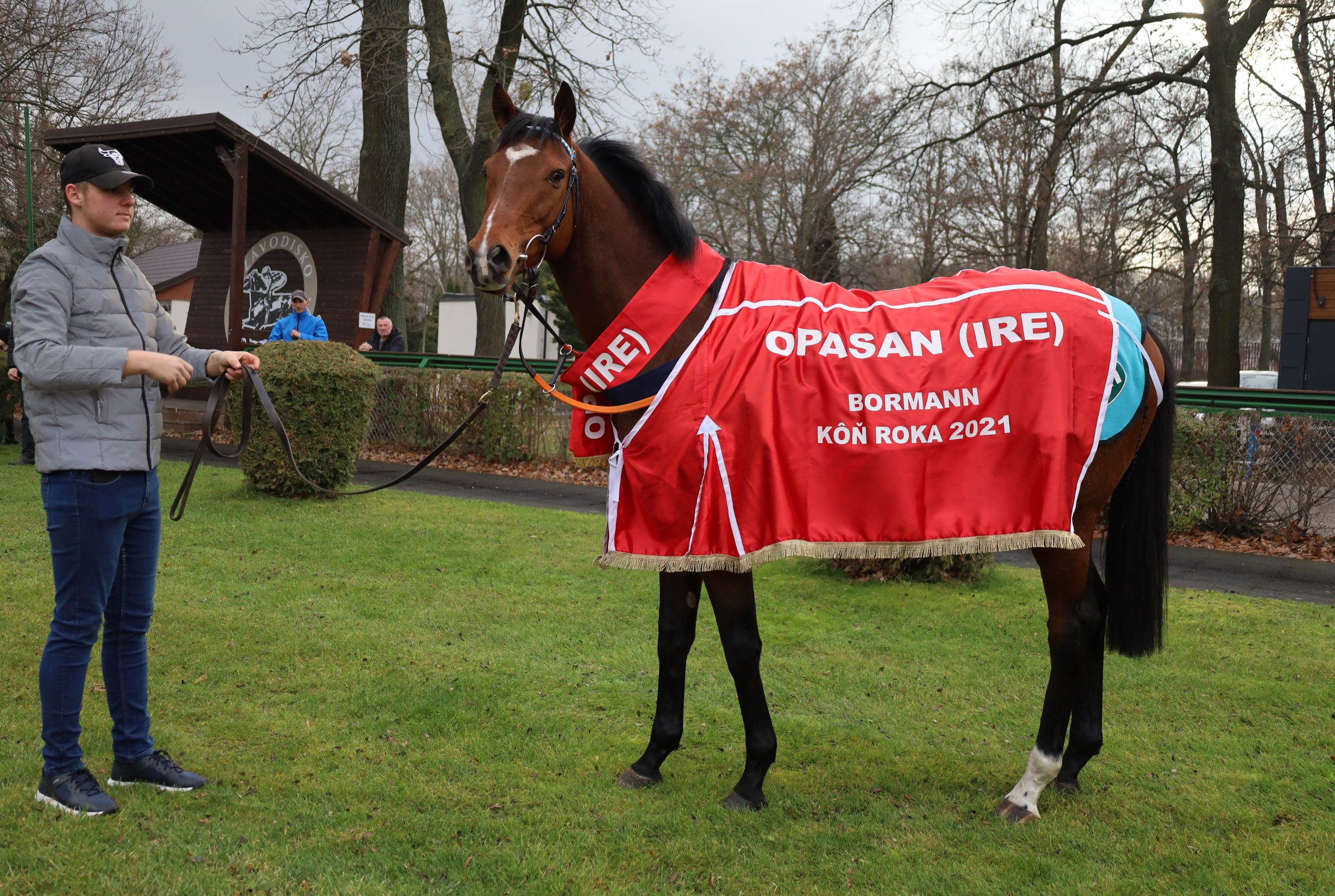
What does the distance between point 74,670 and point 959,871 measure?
3065mm

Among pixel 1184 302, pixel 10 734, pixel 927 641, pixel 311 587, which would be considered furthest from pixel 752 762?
pixel 1184 302

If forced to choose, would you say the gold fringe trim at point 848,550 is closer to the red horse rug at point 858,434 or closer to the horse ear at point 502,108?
the red horse rug at point 858,434

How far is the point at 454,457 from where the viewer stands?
1273cm

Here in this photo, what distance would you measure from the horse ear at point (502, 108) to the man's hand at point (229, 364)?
124cm

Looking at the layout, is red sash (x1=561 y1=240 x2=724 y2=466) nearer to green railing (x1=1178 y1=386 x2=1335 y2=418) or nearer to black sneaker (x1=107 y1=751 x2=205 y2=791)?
black sneaker (x1=107 y1=751 x2=205 y2=791)

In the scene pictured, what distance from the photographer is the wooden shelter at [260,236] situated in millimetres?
12352

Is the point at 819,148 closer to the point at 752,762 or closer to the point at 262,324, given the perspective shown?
the point at 262,324

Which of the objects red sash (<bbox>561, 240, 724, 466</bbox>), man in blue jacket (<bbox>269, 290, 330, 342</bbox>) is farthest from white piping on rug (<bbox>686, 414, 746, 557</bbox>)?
man in blue jacket (<bbox>269, 290, 330, 342</bbox>)

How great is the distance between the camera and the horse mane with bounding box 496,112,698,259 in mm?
3479

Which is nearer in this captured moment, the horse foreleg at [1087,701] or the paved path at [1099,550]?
the horse foreleg at [1087,701]

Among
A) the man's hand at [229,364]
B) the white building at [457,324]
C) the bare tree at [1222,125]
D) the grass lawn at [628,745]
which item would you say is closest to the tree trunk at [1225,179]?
the bare tree at [1222,125]

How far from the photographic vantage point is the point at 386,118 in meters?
16.6

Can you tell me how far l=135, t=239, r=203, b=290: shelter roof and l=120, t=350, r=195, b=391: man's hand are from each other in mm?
36600

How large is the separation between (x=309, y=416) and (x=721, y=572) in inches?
257
